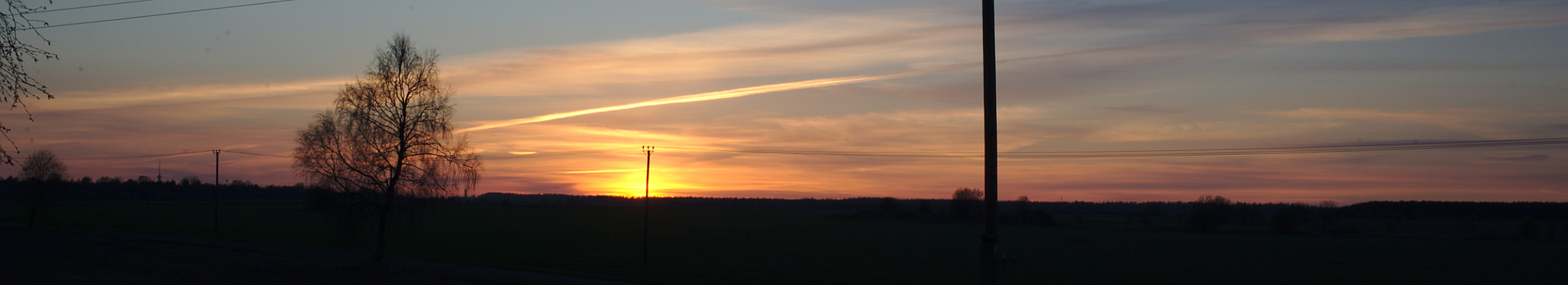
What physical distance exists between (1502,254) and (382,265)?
74128 millimetres

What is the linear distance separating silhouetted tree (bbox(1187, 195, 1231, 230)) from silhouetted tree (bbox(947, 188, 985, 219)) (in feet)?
106

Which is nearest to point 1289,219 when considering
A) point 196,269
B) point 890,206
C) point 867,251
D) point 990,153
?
point 890,206

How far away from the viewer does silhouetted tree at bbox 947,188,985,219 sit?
488 ft

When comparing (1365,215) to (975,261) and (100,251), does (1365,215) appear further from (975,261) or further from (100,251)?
(100,251)

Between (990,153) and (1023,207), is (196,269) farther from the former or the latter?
(1023,207)

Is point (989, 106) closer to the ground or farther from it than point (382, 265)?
farther from it

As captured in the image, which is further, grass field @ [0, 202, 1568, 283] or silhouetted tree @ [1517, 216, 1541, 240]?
silhouetted tree @ [1517, 216, 1541, 240]

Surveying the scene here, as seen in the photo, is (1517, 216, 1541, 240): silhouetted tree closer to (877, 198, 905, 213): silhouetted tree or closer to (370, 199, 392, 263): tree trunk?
(877, 198, 905, 213): silhouetted tree

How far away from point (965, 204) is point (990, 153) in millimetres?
146236

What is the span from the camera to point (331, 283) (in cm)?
2556

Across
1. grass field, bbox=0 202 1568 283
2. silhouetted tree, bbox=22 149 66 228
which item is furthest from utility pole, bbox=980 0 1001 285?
silhouetted tree, bbox=22 149 66 228

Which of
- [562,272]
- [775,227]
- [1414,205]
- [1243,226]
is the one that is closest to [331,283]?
[562,272]

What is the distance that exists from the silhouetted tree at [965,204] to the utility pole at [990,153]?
459 feet

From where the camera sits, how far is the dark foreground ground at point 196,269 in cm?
2261
